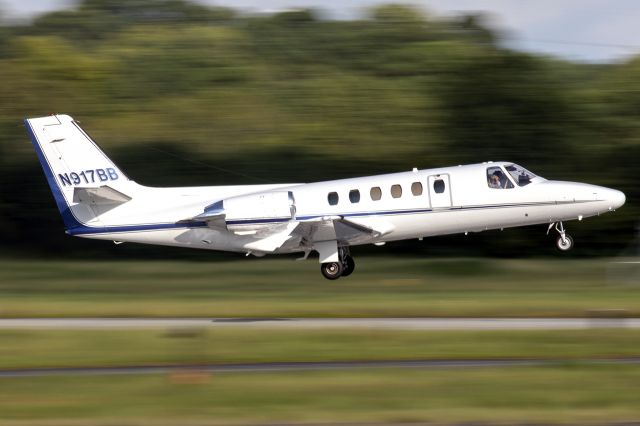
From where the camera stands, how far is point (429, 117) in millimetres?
36219

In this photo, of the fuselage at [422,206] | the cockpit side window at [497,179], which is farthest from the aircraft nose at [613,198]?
the cockpit side window at [497,179]

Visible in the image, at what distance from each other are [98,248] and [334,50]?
52.4 feet

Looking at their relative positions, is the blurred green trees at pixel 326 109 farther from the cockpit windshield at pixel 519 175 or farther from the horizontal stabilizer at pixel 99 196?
the horizontal stabilizer at pixel 99 196

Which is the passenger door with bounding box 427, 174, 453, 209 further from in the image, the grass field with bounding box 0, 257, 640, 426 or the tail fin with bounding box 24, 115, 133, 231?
the tail fin with bounding box 24, 115, 133, 231

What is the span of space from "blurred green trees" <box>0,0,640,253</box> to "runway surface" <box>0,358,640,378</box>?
2045cm

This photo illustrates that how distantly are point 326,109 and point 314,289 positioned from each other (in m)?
13.2

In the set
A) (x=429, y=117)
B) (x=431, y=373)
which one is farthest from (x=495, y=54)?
(x=431, y=373)

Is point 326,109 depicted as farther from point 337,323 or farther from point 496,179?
point 337,323

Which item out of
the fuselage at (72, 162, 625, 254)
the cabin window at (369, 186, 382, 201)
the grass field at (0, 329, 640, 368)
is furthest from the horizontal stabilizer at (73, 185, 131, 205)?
the grass field at (0, 329, 640, 368)

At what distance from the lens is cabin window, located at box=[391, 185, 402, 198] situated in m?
24.3

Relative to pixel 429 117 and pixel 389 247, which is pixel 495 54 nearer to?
pixel 429 117

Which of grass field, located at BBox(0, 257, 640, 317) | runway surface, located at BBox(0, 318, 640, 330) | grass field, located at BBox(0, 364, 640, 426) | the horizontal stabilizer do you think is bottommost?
grass field, located at BBox(0, 257, 640, 317)

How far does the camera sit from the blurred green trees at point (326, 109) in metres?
34.3

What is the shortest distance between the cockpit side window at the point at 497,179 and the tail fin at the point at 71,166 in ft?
29.3
